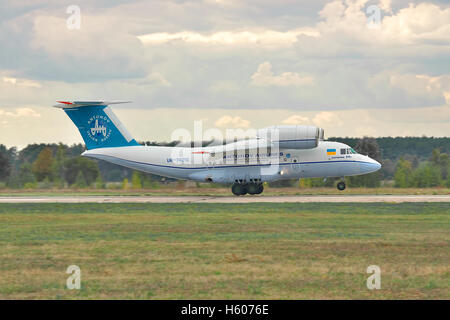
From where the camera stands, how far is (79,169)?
59.1 metres

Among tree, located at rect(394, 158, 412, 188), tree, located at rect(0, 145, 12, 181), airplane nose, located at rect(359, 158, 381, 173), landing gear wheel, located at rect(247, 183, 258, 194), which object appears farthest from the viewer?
tree, located at rect(0, 145, 12, 181)

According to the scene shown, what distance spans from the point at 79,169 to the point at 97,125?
17831 mm

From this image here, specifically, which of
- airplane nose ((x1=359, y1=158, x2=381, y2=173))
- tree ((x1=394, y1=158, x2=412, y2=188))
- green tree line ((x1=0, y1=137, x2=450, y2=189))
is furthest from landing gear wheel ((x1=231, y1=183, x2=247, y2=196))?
tree ((x1=394, y1=158, x2=412, y2=188))

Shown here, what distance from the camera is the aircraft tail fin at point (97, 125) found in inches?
1671

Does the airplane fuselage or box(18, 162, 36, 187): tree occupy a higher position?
the airplane fuselage

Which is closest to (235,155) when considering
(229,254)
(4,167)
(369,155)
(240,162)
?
(240,162)

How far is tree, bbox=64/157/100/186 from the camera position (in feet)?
193

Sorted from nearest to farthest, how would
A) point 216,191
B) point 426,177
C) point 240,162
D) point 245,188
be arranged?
point 240,162 < point 245,188 < point 216,191 < point 426,177

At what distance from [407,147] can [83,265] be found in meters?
97.9

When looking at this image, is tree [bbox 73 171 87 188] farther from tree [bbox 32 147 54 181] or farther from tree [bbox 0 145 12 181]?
tree [bbox 0 145 12 181]

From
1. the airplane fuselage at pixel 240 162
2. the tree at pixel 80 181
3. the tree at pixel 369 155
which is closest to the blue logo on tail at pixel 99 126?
the airplane fuselage at pixel 240 162

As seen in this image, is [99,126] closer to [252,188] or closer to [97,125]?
[97,125]

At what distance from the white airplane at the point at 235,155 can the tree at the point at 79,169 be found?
16.5m

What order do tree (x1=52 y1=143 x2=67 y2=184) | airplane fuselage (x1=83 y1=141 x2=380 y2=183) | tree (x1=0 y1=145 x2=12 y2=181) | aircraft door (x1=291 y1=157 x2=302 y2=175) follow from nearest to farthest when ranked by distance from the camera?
aircraft door (x1=291 y1=157 x2=302 y2=175), airplane fuselage (x1=83 y1=141 x2=380 y2=183), tree (x1=52 y1=143 x2=67 y2=184), tree (x1=0 y1=145 x2=12 y2=181)
